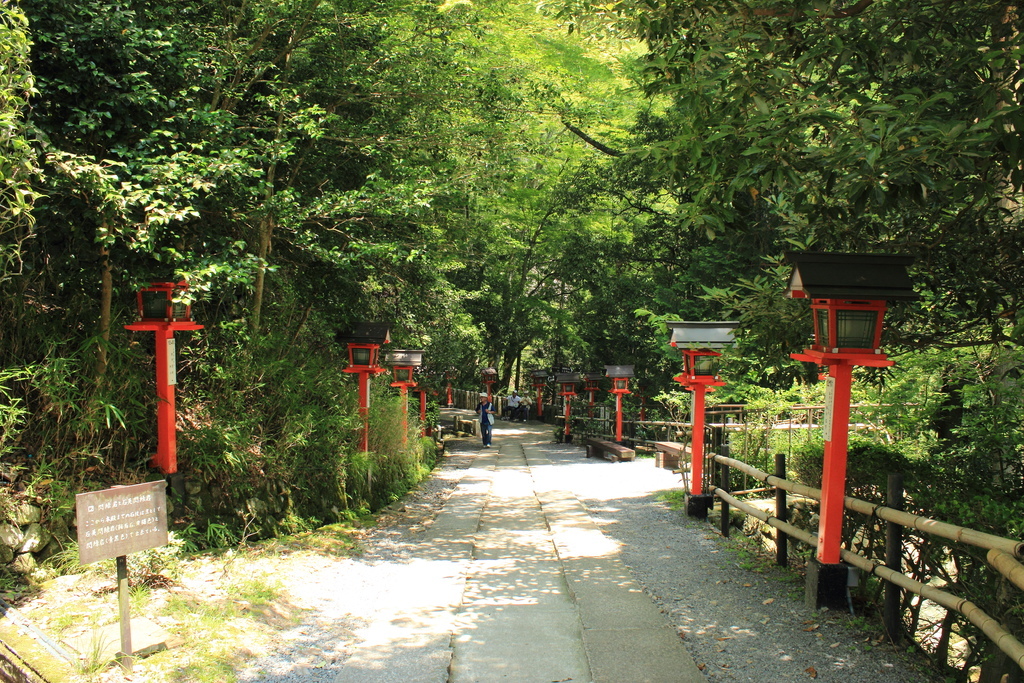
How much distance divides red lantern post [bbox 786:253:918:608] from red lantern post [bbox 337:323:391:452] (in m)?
6.83

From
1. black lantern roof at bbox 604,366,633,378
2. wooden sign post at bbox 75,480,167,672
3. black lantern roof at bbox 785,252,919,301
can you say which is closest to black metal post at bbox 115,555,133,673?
wooden sign post at bbox 75,480,167,672

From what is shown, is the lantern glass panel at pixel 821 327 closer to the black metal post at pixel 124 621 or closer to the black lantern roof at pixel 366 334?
the black metal post at pixel 124 621

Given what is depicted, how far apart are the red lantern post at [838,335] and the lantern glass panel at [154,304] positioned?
5267mm

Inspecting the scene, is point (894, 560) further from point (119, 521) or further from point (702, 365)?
point (702, 365)

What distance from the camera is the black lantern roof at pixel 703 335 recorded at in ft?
32.1

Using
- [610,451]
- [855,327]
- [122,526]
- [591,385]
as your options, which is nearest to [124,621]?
[122,526]

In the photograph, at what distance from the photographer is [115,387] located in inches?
250

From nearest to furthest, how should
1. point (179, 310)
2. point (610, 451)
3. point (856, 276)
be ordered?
point (856, 276) < point (179, 310) < point (610, 451)

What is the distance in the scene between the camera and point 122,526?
4.11 m

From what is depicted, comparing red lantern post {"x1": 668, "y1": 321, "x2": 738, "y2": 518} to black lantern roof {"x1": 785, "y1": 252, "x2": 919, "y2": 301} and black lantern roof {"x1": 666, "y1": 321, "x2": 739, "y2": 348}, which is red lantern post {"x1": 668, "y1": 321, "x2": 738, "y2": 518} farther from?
black lantern roof {"x1": 785, "y1": 252, "x2": 919, "y2": 301}

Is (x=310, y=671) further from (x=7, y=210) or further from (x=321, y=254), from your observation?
(x=321, y=254)

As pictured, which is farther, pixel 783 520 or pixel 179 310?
pixel 179 310

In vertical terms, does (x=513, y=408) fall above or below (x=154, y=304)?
below

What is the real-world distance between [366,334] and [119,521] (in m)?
6.61
